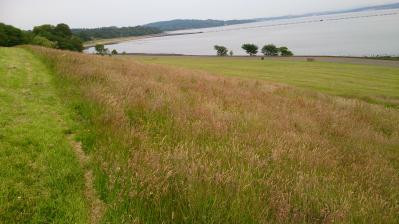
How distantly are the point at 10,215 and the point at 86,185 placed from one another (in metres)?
1.02

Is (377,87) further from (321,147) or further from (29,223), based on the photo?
(29,223)

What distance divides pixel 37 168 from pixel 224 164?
287 cm

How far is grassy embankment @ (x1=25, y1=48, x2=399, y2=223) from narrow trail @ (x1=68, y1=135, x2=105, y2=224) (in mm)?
116

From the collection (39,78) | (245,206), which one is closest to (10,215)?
(245,206)

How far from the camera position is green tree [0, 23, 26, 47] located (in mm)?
71162

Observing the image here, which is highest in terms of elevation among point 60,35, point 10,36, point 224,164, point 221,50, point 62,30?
point 62,30

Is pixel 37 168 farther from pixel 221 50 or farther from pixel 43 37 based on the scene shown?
pixel 221 50

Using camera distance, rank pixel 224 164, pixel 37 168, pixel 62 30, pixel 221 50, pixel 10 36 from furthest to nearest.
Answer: pixel 62 30 → pixel 221 50 → pixel 10 36 → pixel 224 164 → pixel 37 168

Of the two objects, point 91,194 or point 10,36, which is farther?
point 10,36

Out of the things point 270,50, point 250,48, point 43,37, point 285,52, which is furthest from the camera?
point 250,48

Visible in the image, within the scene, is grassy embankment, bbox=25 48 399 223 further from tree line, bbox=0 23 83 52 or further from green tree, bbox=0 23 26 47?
tree line, bbox=0 23 83 52

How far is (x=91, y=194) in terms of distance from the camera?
425cm

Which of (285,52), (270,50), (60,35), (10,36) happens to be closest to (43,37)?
(10,36)

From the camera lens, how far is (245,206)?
12.4 feet
